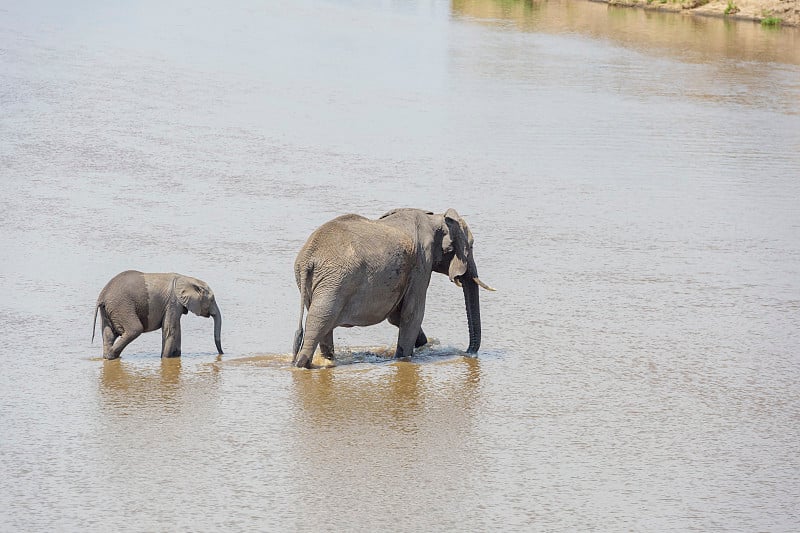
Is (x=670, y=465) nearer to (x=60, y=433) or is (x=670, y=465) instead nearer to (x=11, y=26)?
(x=60, y=433)

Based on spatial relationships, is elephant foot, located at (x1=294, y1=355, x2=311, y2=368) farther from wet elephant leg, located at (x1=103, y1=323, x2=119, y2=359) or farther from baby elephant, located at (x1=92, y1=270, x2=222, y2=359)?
wet elephant leg, located at (x1=103, y1=323, x2=119, y2=359)

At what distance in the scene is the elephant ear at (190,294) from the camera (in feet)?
31.5

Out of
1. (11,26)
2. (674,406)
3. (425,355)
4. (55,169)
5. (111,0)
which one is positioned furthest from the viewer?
(111,0)

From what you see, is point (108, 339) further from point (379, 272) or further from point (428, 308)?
point (428, 308)

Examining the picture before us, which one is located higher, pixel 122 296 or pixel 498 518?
pixel 122 296

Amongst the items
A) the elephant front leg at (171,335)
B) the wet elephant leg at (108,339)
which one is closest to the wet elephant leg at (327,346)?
the elephant front leg at (171,335)

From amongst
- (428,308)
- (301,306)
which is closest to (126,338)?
(301,306)

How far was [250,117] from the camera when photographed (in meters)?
20.5

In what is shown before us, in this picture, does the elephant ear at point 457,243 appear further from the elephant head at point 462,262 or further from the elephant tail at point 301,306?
the elephant tail at point 301,306

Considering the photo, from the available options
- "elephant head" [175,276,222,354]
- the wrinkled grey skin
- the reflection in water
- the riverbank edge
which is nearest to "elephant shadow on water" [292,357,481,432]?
the reflection in water

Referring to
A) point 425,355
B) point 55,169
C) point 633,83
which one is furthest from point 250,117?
point 425,355

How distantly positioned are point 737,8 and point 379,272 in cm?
3435

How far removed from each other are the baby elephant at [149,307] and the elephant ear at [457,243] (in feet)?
5.87

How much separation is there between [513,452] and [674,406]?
1495 millimetres
